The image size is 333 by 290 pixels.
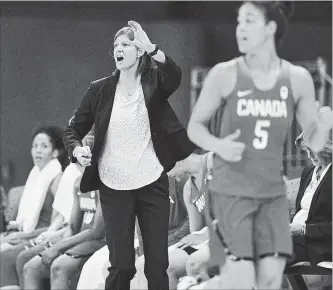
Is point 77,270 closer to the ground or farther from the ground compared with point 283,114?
closer to the ground

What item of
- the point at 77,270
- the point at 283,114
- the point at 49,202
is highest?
the point at 283,114

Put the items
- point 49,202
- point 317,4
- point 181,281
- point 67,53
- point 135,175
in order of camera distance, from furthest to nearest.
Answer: point 49,202, point 67,53, point 317,4, point 181,281, point 135,175

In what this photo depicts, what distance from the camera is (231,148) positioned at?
3.30 m

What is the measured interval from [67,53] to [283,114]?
2556 mm

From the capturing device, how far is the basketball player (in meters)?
3.34

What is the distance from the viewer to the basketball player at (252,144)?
334 centimetres

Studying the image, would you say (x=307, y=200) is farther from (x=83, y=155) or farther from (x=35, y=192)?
(x=35, y=192)

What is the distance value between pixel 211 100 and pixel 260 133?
24 cm

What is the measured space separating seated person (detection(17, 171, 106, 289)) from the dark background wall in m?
0.63

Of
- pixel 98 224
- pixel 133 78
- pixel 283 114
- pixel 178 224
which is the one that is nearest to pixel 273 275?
pixel 283 114

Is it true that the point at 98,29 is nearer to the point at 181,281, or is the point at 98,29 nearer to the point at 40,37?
the point at 40,37

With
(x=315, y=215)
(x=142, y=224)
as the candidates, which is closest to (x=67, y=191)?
(x=142, y=224)

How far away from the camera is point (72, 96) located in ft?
18.6

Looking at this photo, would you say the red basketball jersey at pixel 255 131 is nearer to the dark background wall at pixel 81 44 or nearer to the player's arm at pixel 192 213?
the player's arm at pixel 192 213
